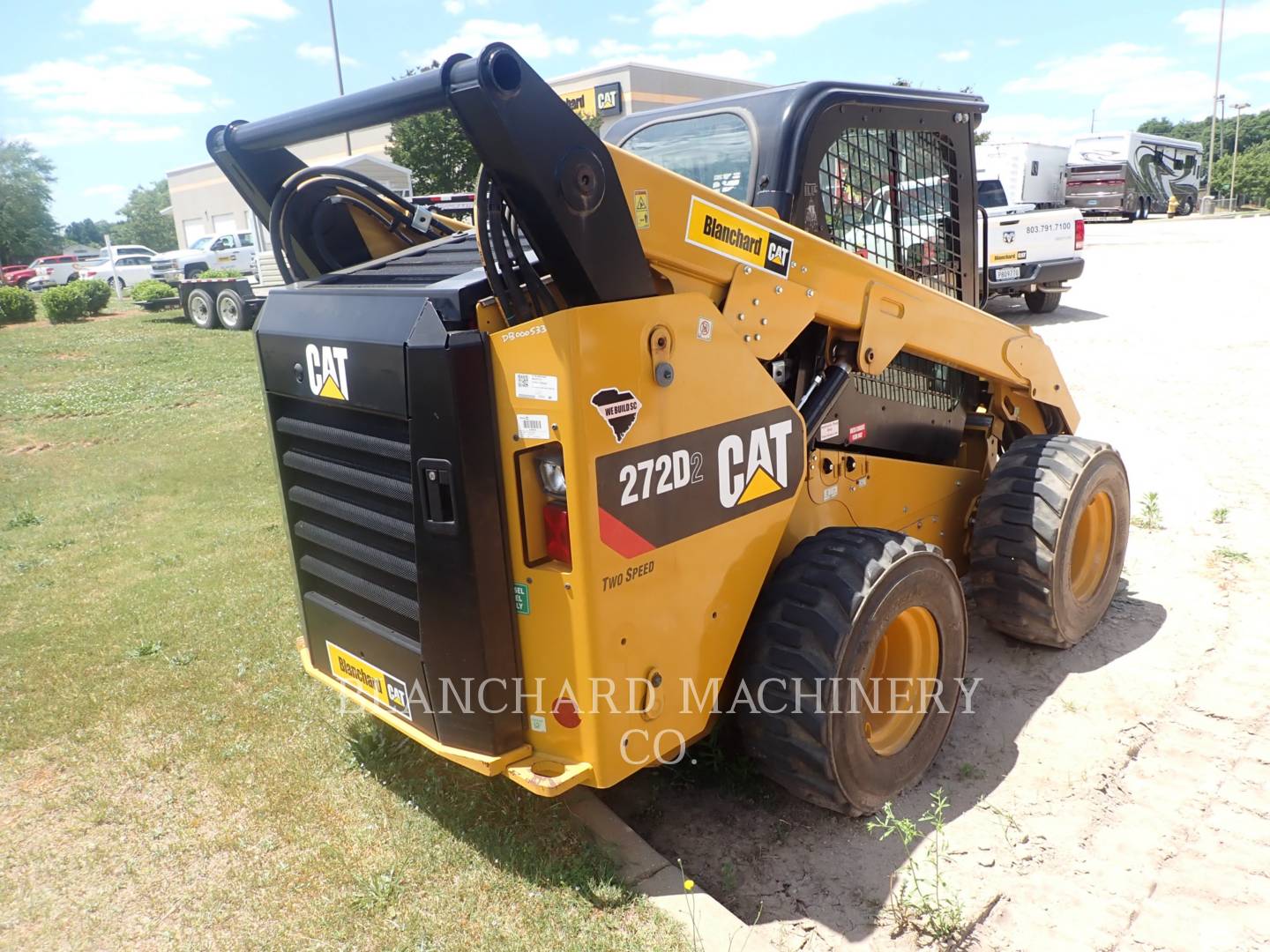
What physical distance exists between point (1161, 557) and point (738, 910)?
12.8ft

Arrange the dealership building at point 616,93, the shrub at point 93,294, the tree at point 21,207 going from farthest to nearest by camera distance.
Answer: the tree at point 21,207
the dealership building at point 616,93
the shrub at point 93,294

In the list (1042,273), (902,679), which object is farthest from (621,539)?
(1042,273)

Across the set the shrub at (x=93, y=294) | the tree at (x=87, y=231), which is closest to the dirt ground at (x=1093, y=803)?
the shrub at (x=93, y=294)

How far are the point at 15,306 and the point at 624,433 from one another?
873 inches

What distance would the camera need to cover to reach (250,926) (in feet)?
9.28

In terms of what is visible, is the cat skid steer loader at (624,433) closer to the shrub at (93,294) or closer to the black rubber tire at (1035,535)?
the black rubber tire at (1035,535)

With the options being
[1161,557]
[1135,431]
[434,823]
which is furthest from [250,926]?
[1135,431]

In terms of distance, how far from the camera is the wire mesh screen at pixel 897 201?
367cm

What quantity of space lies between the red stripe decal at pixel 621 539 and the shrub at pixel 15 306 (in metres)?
22.0

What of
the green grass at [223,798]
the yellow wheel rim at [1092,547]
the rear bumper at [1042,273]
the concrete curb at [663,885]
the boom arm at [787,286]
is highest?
the boom arm at [787,286]

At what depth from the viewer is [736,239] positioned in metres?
2.89

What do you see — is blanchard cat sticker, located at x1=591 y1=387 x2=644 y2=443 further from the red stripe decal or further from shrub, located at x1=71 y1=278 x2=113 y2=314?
shrub, located at x1=71 y1=278 x2=113 y2=314

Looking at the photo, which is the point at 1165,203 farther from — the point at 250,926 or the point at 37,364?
the point at 250,926

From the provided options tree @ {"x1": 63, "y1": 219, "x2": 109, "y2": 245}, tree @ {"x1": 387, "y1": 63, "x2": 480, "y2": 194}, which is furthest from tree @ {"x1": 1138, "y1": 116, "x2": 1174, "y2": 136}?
tree @ {"x1": 63, "y1": 219, "x2": 109, "y2": 245}
